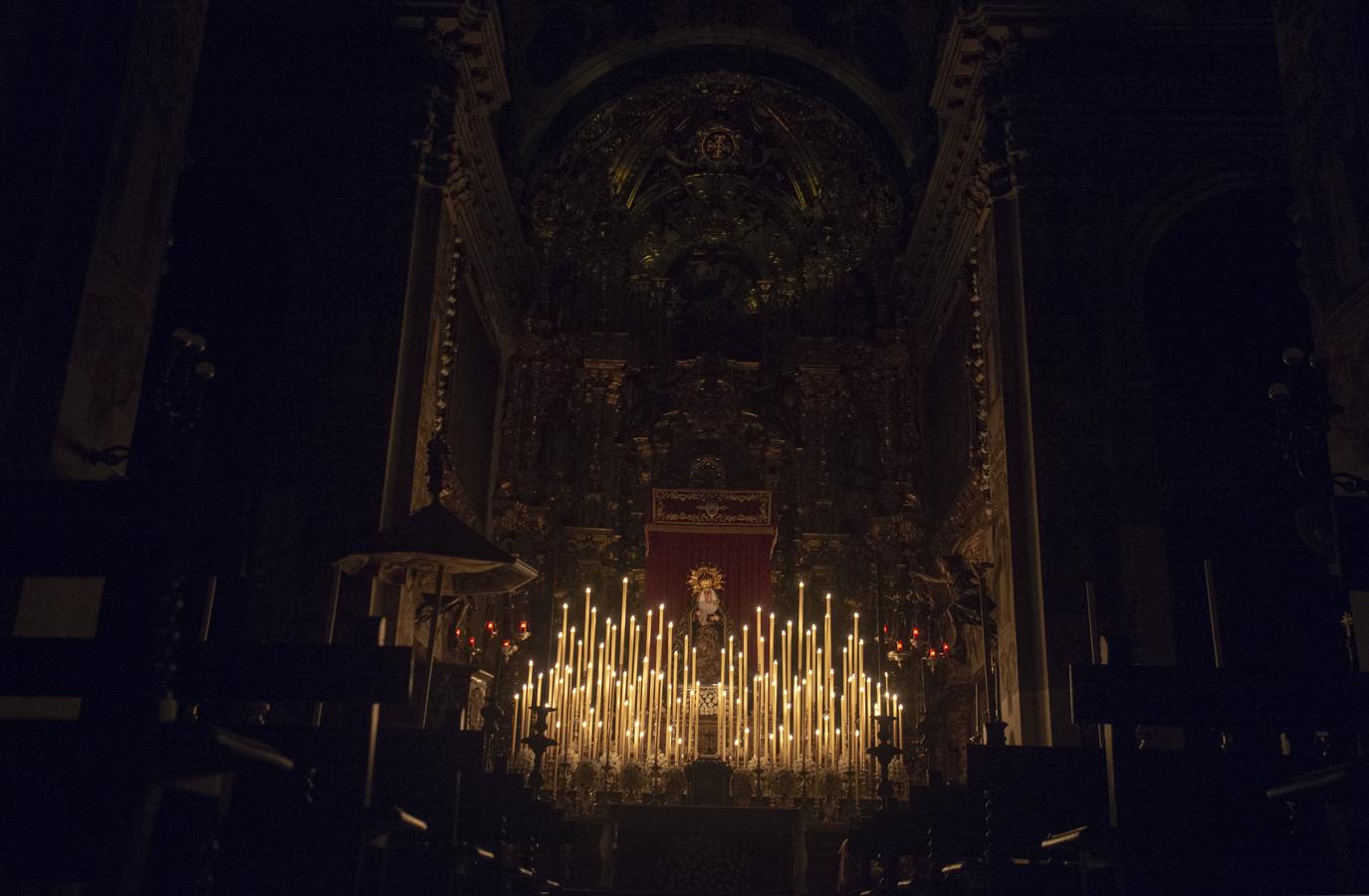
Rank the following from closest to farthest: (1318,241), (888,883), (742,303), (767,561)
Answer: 1. (1318,241)
2. (888,883)
3. (767,561)
4. (742,303)

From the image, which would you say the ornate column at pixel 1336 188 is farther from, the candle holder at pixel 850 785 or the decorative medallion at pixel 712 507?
the decorative medallion at pixel 712 507

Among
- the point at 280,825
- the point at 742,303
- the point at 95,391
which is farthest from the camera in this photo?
the point at 742,303

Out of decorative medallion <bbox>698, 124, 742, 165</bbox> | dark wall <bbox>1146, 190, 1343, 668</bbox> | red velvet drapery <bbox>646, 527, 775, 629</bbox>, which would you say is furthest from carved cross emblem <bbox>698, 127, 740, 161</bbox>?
dark wall <bbox>1146, 190, 1343, 668</bbox>

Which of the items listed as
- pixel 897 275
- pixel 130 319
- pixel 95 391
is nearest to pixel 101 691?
pixel 95 391

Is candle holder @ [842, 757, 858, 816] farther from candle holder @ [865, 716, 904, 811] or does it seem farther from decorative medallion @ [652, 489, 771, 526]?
candle holder @ [865, 716, 904, 811]

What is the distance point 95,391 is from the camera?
6379 millimetres

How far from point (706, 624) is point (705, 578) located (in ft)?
2.62

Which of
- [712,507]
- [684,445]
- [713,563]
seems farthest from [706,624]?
[684,445]

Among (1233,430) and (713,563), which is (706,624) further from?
(1233,430)

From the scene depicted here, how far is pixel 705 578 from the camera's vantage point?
738 inches

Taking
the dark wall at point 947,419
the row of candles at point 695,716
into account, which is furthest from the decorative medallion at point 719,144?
the row of candles at point 695,716

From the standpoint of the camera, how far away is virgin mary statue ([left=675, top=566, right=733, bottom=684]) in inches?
709

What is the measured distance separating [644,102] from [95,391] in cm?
1474

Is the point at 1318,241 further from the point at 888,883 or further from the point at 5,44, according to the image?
the point at 5,44
